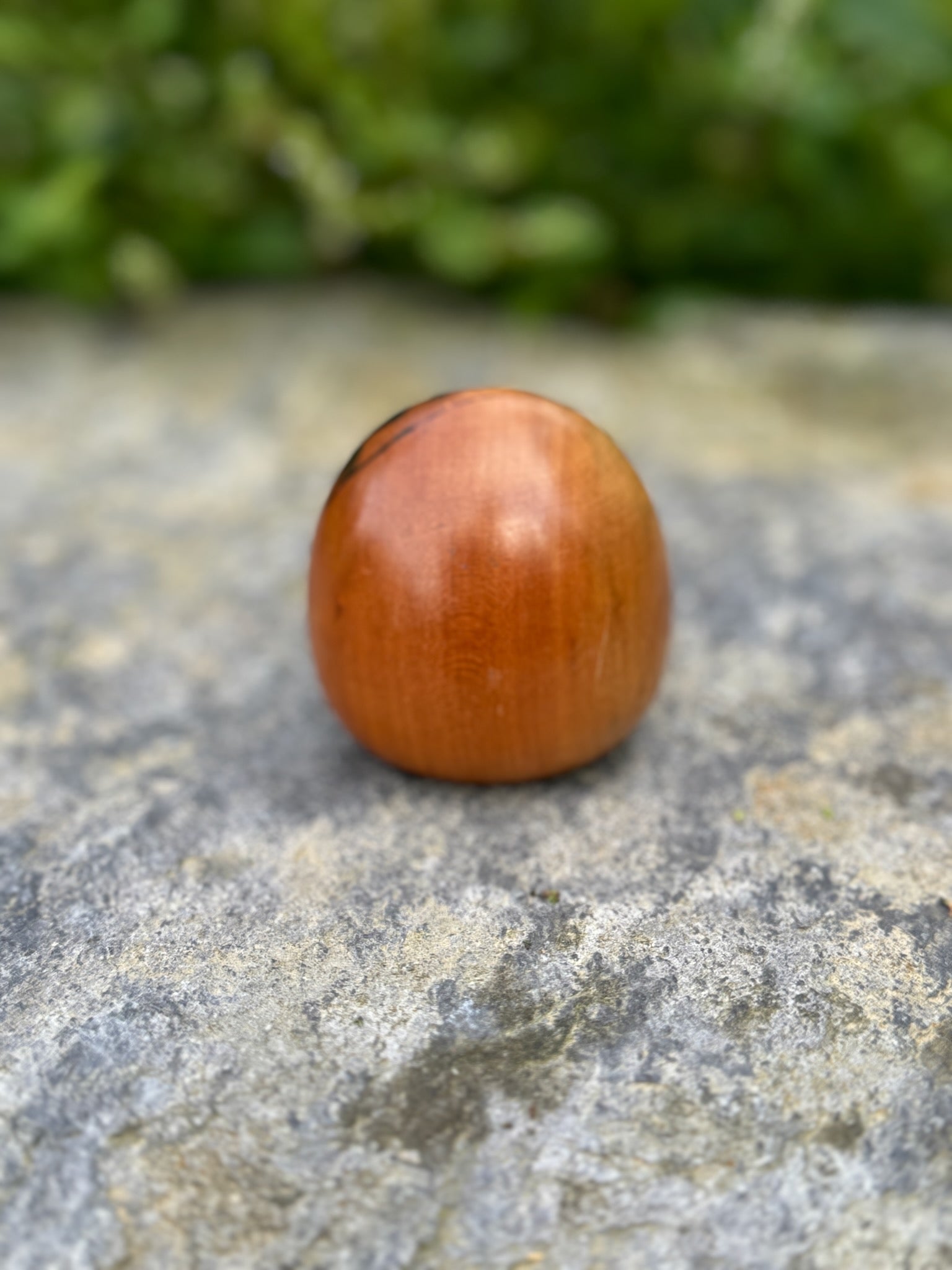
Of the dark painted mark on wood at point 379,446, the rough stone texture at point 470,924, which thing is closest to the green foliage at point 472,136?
the rough stone texture at point 470,924

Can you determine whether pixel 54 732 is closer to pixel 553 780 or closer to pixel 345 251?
pixel 553 780

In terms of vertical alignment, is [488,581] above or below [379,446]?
below

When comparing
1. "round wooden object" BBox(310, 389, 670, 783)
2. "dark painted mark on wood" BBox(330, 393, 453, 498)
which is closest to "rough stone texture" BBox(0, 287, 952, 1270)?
"round wooden object" BBox(310, 389, 670, 783)

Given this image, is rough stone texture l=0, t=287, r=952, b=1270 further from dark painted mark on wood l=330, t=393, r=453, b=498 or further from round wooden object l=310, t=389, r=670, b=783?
dark painted mark on wood l=330, t=393, r=453, b=498

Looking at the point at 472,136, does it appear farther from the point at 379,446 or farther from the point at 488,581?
the point at 488,581

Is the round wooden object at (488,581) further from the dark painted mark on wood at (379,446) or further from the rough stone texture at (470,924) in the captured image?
the rough stone texture at (470,924)

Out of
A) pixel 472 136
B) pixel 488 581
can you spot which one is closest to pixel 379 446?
pixel 488 581
